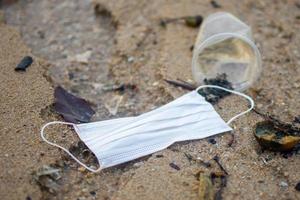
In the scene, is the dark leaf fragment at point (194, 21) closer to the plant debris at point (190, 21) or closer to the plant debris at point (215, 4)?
the plant debris at point (190, 21)

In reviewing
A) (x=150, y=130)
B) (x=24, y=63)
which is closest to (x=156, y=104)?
(x=150, y=130)

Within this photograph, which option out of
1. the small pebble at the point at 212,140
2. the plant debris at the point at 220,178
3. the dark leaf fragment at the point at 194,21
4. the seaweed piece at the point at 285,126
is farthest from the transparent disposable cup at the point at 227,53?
the plant debris at the point at 220,178

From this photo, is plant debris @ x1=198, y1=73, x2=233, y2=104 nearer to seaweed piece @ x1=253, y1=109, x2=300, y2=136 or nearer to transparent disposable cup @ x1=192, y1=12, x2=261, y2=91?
transparent disposable cup @ x1=192, y1=12, x2=261, y2=91

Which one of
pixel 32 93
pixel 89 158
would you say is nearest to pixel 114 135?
pixel 89 158

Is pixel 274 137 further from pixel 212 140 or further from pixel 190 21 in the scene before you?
pixel 190 21

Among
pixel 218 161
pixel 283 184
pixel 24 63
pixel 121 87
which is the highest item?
pixel 24 63

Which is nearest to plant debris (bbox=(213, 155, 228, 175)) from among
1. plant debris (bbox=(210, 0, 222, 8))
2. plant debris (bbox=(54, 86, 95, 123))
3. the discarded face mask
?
the discarded face mask
